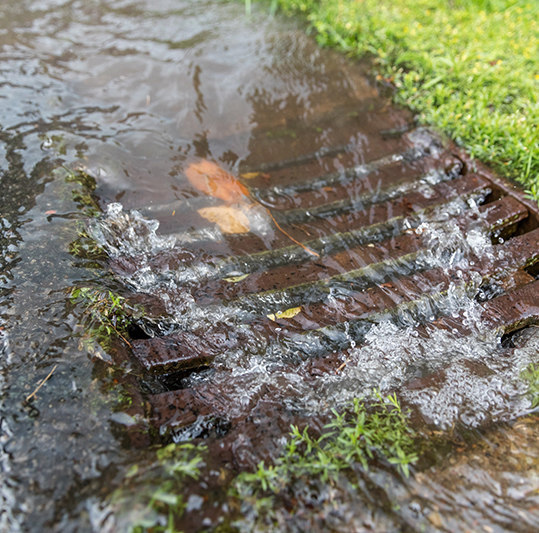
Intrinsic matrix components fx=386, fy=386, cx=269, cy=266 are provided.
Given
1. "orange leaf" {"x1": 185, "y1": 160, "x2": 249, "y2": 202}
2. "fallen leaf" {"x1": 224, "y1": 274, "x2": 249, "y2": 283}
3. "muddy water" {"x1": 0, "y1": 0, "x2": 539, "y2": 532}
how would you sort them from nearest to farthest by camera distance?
1. "muddy water" {"x1": 0, "y1": 0, "x2": 539, "y2": 532}
2. "fallen leaf" {"x1": 224, "y1": 274, "x2": 249, "y2": 283}
3. "orange leaf" {"x1": 185, "y1": 160, "x2": 249, "y2": 202}

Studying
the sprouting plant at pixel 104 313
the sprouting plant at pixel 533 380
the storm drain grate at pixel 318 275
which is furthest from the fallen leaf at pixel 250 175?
the sprouting plant at pixel 533 380

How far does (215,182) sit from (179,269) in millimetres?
1014

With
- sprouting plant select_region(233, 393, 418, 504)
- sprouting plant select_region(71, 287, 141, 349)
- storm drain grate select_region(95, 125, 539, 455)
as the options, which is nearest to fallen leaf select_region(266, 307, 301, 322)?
storm drain grate select_region(95, 125, 539, 455)

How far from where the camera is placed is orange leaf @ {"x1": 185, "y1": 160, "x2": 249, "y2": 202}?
318 cm

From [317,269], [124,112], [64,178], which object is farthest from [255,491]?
[124,112]

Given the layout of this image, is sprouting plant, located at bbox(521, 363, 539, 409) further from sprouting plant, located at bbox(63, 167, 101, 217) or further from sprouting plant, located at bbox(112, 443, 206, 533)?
sprouting plant, located at bbox(63, 167, 101, 217)

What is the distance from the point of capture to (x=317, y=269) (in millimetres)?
2707

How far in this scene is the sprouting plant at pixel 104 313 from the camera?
6.68 feet

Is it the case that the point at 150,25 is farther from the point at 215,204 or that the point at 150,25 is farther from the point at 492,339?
the point at 492,339

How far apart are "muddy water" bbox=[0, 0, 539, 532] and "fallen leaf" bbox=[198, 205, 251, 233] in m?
0.08

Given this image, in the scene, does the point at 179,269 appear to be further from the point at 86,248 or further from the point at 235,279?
the point at 86,248

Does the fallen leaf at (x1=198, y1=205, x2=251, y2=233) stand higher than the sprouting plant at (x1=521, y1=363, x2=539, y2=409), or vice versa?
the sprouting plant at (x1=521, y1=363, x2=539, y2=409)

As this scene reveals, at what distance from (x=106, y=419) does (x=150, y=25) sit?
16.8ft

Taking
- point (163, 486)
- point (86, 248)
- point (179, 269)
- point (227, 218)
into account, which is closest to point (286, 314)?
point (179, 269)
